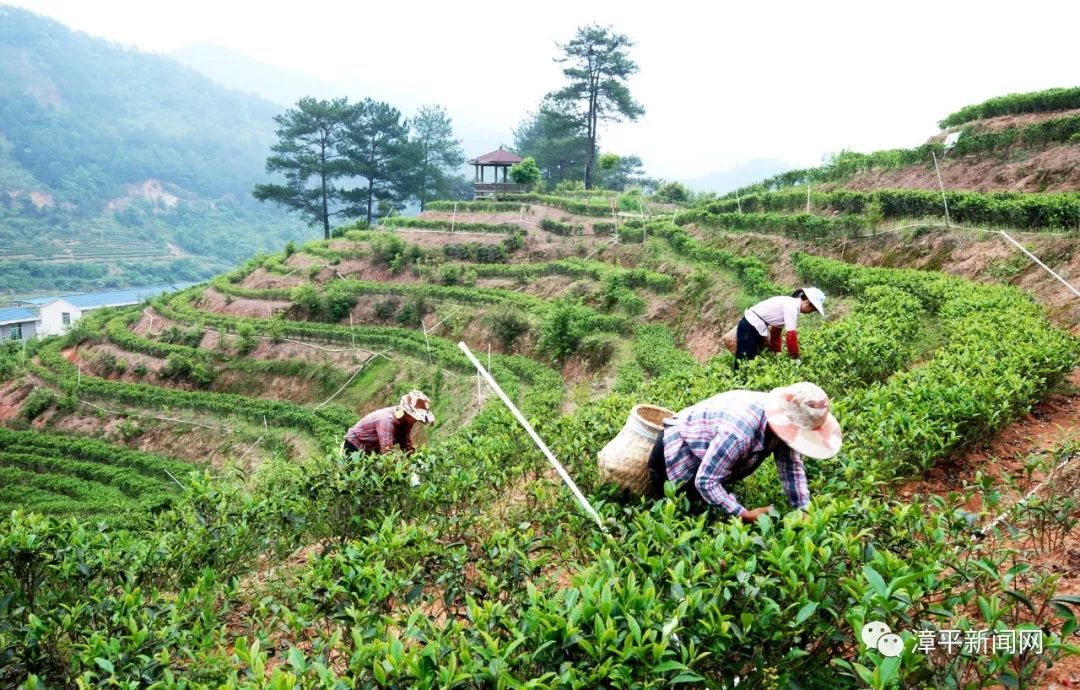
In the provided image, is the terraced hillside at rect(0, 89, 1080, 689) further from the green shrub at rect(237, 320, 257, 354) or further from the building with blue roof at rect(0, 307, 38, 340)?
the building with blue roof at rect(0, 307, 38, 340)

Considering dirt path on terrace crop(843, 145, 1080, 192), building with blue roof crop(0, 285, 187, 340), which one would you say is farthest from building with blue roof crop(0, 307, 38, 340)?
dirt path on terrace crop(843, 145, 1080, 192)

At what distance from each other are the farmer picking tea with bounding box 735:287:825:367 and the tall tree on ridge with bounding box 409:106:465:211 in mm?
40460

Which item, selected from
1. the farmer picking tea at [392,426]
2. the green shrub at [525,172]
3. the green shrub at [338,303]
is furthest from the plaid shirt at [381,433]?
the green shrub at [525,172]

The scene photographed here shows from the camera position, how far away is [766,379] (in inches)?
254

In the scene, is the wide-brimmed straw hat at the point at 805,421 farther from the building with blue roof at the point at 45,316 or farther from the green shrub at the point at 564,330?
the building with blue roof at the point at 45,316

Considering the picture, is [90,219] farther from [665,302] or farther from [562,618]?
[562,618]

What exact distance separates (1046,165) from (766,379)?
1371cm

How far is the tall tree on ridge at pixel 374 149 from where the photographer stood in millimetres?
43875

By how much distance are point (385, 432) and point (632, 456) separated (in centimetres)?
354

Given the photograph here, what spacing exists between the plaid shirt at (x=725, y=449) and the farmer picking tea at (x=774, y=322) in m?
3.97

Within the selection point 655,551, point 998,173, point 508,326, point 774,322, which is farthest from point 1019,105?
point 655,551

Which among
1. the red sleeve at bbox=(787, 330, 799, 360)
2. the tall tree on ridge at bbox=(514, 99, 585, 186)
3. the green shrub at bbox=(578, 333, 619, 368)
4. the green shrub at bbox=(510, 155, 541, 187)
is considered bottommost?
the green shrub at bbox=(578, 333, 619, 368)

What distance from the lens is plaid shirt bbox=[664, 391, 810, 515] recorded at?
3816 mm

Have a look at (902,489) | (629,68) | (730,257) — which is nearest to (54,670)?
(902,489)
